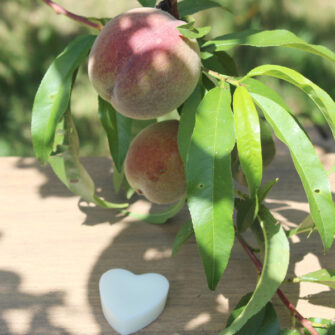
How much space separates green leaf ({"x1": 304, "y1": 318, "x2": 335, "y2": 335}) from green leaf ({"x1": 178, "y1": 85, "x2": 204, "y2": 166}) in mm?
307

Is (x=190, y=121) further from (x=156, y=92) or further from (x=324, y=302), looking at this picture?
(x=324, y=302)

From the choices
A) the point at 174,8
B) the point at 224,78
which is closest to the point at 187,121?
the point at 224,78

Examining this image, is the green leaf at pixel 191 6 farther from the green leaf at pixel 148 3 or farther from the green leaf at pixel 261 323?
the green leaf at pixel 261 323

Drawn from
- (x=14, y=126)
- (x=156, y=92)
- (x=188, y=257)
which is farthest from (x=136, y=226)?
(x=14, y=126)

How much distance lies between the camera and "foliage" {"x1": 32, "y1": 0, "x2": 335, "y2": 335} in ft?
2.11

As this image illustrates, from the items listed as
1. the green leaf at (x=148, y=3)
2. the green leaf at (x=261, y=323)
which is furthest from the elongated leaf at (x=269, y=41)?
the green leaf at (x=261, y=323)

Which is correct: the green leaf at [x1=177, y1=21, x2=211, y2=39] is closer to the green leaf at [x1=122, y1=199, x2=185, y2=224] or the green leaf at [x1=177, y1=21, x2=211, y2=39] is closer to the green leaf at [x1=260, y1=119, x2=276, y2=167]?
the green leaf at [x1=260, y1=119, x2=276, y2=167]

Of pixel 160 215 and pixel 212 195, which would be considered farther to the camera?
pixel 160 215

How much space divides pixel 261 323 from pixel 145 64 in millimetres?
400

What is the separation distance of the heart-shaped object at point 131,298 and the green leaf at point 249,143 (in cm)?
26

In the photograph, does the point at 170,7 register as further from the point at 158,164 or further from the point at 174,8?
the point at 158,164

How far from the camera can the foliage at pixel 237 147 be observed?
64 centimetres

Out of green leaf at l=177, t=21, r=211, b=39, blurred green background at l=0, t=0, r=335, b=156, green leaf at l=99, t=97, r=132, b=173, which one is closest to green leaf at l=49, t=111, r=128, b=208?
green leaf at l=99, t=97, r=132, b=173

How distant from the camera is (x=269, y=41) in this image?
712 mm
